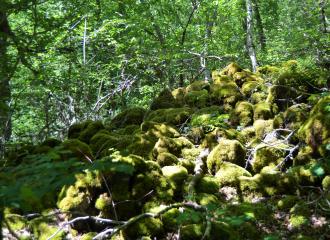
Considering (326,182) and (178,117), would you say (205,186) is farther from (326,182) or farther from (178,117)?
(178,117)

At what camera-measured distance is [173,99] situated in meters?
7.52

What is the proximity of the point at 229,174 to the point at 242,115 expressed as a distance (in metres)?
2.24

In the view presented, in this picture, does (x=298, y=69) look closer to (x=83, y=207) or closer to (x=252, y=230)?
(x=252, y=230)

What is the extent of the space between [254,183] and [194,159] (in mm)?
1428

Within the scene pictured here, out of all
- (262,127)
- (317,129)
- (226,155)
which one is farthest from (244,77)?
(317,129)

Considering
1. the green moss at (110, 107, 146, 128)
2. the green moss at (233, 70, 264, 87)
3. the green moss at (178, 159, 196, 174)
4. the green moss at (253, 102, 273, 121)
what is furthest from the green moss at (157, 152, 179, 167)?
the green moss at (233, 70, 264, 87)

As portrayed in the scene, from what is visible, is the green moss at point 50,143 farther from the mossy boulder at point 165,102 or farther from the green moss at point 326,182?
the green moss at point 326,182

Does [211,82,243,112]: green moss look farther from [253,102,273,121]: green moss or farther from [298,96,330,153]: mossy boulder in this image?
[298,96,330,153]: mossy boulder

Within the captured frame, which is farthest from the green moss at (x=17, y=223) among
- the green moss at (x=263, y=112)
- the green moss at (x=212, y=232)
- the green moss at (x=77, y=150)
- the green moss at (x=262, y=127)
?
the green moss at (x=263, y=112)

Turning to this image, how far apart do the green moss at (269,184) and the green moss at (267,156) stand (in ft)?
1.66

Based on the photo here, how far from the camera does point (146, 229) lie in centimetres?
269

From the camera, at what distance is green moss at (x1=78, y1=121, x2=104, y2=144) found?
223 inches

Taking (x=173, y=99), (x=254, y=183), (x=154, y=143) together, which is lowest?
(x=254, y=183)

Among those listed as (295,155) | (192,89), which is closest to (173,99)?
(192,89)
